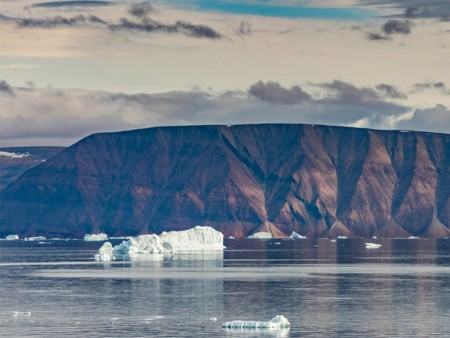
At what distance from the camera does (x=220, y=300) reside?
99750 mm

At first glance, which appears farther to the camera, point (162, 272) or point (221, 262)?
point (221, 262)

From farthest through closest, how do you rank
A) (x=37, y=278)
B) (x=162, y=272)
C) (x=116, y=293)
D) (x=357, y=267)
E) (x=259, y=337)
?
1. (x=357, y=267)
2. (x=162, y=272)
3. (x=37, y=278)
4. (x=116, y=293)
5. (x=259, y=337)

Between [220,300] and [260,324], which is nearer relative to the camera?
[260,324]

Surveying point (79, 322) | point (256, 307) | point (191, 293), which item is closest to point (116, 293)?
point (191, 293)

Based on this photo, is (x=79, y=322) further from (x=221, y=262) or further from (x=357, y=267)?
(x=221, y=262)

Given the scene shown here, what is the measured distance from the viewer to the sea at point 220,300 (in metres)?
78.1

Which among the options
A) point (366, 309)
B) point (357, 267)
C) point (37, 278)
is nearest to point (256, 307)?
point (366, 309)

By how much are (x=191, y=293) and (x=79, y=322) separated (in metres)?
26.3

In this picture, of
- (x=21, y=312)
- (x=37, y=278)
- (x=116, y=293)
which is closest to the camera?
(x=21, y=312)

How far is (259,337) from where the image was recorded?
73312mm

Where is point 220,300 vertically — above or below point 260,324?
above

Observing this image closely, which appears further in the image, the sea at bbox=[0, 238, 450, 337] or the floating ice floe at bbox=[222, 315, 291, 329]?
the sea at bbox=[0, 238, 450, 337]

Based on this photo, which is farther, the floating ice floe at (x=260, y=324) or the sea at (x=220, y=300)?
the sea at (x=220, y=300)

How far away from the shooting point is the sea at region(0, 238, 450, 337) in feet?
256
